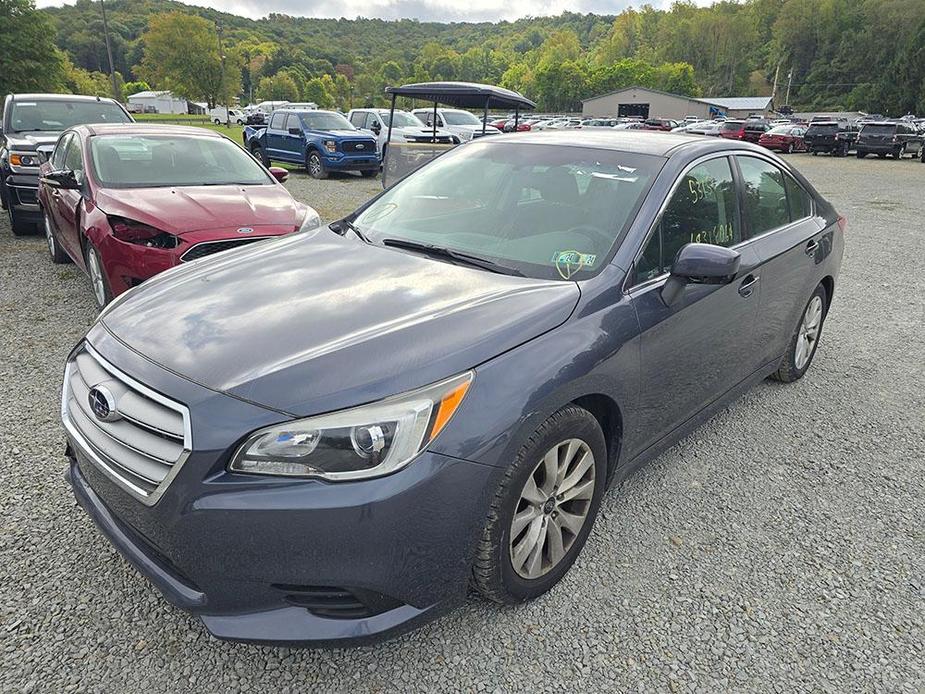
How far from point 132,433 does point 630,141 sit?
8.33ft

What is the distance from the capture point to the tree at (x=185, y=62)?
5425cm

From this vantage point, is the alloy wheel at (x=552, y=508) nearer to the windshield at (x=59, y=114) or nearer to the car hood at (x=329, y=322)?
the car hood at (x=329, y=322)

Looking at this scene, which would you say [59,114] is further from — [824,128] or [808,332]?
[824,128]

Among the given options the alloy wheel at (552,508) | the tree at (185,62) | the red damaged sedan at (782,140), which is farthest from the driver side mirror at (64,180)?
the tree at (185,62)

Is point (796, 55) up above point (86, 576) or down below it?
above

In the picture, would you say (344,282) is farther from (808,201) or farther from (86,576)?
(808,201)

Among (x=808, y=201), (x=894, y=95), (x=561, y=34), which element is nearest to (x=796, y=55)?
(x=894, y=95)

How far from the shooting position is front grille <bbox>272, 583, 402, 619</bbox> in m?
1.80

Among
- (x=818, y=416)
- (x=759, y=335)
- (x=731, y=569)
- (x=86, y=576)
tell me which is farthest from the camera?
(x=818, y=416)

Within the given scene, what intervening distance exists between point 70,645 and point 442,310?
1.64m

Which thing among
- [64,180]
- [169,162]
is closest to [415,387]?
[169,162]

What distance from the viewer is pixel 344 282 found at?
Answer: 2516 millimetres

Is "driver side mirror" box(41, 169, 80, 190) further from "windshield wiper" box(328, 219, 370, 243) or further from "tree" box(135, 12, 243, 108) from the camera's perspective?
"tree" box(135, 12, 243, 108)

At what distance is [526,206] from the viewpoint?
9.71ft
